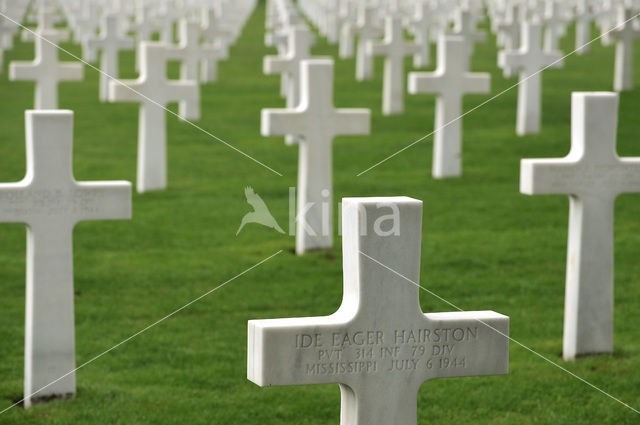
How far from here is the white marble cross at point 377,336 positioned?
3580mm

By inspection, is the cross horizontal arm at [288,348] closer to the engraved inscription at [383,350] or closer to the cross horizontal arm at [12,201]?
the engraved inscription at [383,350]

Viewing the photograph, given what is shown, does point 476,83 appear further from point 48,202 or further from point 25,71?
point 48,202

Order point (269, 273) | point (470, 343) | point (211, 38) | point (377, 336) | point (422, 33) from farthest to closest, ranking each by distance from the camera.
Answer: point (422, 33) → point (211, 38) → point (269, 273) → point (470, 343) → point (377, 336)

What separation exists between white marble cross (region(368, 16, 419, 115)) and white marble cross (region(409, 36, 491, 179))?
3.43 m

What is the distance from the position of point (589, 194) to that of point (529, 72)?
8.11 metres

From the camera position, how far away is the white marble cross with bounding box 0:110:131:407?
Result: 541cm

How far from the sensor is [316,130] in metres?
8.70

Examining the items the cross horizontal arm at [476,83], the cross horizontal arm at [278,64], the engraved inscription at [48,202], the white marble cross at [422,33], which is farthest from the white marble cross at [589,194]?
the white marble cross at [422,33]

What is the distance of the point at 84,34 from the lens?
81.4ft

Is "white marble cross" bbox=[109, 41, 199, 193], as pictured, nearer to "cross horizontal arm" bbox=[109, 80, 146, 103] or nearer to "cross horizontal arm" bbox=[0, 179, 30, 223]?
"cross horizontal arm" bbox=[109, 80, 146, 103]

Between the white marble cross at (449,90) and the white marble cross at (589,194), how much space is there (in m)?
5.33

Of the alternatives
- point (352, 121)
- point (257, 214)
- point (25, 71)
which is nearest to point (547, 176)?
point (352, 121)

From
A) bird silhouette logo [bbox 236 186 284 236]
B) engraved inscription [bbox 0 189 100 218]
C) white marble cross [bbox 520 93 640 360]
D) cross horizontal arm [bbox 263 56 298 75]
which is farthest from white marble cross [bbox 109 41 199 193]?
white marble cross [bbox 520 93 640 360]

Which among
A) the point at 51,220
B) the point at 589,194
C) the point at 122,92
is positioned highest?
the point at 122,92
